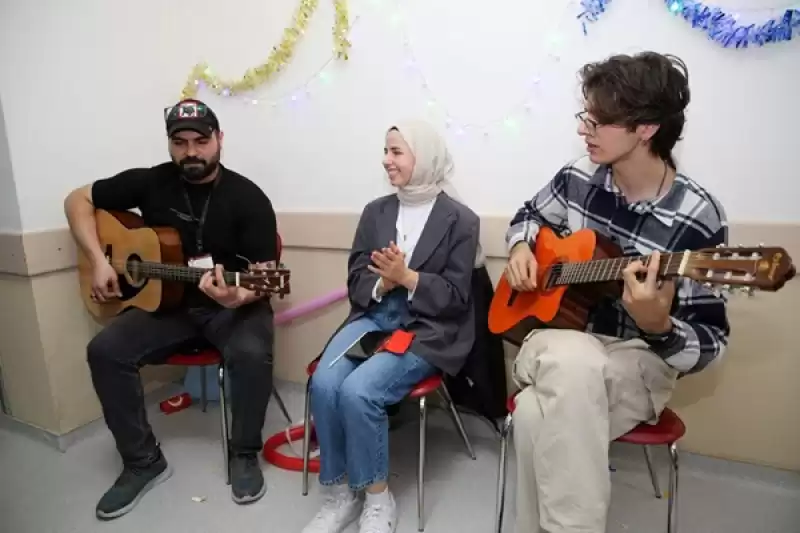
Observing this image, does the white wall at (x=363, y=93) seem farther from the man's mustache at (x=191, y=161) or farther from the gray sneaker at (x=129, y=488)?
the gray sneaker at (x=129, y=488)

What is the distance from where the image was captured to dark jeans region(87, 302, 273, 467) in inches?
73.2

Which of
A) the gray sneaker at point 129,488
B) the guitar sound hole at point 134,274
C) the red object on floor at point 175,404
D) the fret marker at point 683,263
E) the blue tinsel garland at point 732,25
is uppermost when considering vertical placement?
the blue tinsel garland at point 732,25

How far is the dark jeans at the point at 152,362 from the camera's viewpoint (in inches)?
73.2

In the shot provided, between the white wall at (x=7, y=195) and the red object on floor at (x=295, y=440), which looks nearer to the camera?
the red object on floor at (x=295, y=440)

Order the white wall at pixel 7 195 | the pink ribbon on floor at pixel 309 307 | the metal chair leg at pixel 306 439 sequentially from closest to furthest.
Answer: the metal chair leg at pixel 306 439 → the white wall at pixel 7 195 → the pink ribbon on floor at pixel 309 307

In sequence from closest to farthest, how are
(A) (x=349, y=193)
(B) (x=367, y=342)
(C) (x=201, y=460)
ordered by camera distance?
(B) (x=367, y=342), (C) (x=201, y=460), (A) (x=349, y=193)

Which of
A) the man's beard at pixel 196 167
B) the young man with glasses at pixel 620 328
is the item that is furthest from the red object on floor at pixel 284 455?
the man's beard at pixel 196 167

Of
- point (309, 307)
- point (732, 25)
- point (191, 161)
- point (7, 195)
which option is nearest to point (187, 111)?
point (191, 161)

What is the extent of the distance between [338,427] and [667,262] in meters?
0.95

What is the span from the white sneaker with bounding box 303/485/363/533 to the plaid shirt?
0.82 meters

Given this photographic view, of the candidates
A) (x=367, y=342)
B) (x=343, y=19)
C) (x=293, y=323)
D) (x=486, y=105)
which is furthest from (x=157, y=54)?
(x=367, y=342)

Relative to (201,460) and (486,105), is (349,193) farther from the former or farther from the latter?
(201,460)

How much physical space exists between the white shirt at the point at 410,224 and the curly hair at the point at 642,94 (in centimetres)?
60

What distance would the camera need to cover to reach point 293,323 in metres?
2.52
